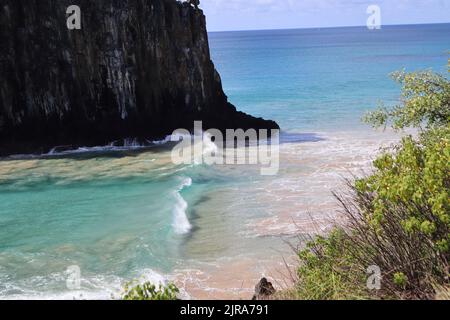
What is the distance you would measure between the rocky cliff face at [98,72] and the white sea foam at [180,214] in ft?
48.0

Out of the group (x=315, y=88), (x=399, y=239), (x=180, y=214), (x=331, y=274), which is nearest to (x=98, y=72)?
(x=180, y=214)

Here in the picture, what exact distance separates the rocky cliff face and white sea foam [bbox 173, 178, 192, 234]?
1462 cm

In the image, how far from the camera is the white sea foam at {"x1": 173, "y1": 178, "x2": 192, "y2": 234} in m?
23.4

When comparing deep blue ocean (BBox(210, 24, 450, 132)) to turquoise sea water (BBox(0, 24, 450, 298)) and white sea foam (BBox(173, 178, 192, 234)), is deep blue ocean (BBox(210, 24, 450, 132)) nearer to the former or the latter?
turquoise sea water (BBox(0, 24, 450, 298))

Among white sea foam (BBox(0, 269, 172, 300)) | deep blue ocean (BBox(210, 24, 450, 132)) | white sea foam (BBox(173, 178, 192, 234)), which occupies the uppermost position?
deep blue ocean (BBox(210, 24, 450, 132))

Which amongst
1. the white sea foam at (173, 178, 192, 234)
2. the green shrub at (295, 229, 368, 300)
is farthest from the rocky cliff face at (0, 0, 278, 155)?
the green shrub at (295, 229, 368, 300)

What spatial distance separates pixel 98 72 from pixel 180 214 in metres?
19.7

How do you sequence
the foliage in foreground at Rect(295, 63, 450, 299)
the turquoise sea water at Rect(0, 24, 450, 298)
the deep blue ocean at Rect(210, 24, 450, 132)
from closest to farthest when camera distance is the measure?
the foliage in foreground at Rect(295, 63, 450, 299) < the turquoise sea water at Rect(0, 24, 450, 298) < the deep blue ocean at Rect(210, 24, 450, 132)

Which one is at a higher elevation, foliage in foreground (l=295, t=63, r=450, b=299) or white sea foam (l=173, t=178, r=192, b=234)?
foliage in foreground (l=295, t=63, r=450, b=299)

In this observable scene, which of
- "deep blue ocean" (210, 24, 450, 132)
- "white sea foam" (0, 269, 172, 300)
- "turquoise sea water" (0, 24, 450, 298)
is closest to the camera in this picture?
"white sea foam" (0, 269, 172, 300)

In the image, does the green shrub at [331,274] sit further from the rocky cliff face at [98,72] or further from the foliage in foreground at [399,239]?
the rocky cliff face at [98,72]

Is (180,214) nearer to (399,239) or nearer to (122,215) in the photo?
(122,215)

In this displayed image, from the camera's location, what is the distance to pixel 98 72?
4175 centimetres
